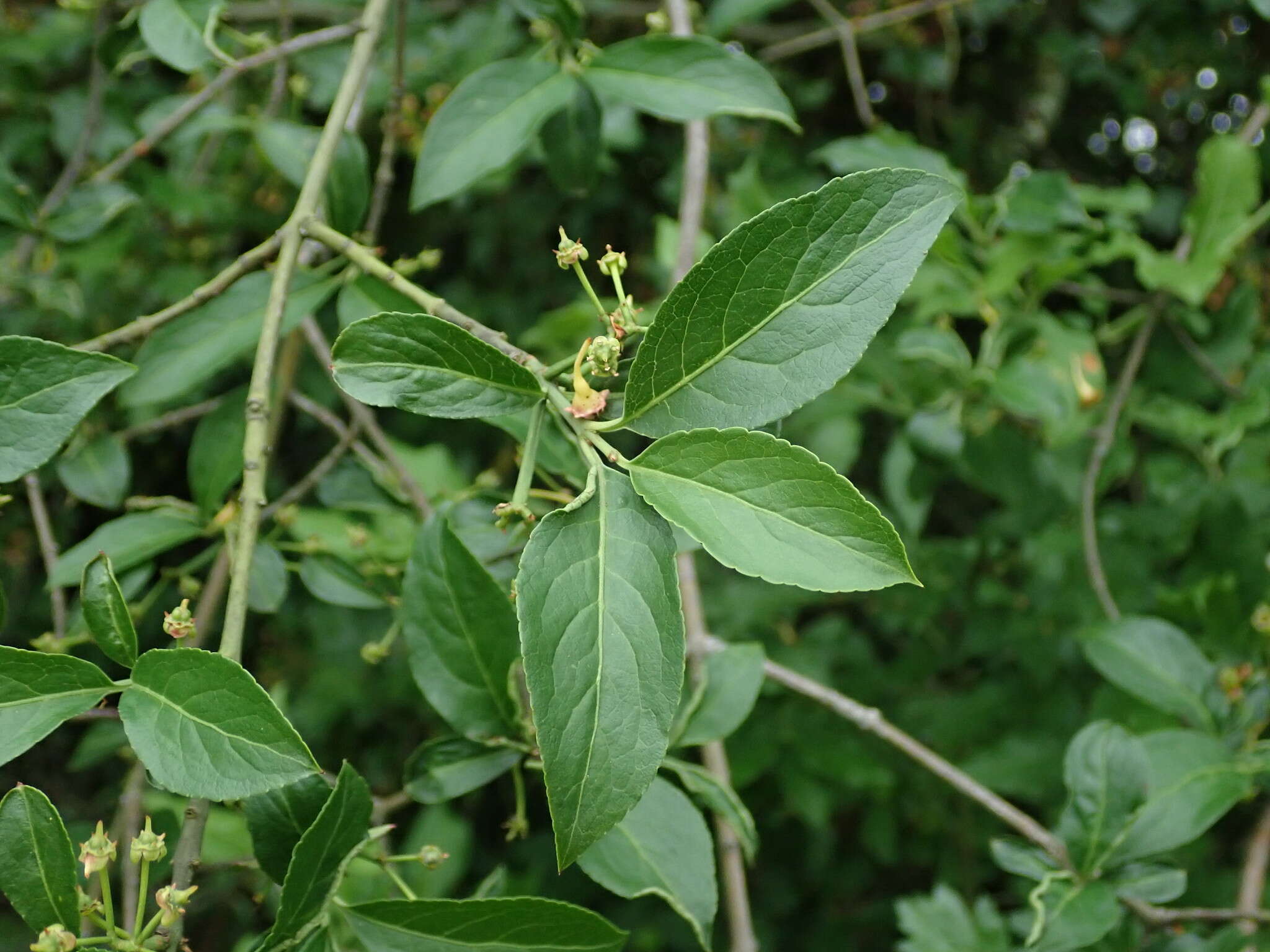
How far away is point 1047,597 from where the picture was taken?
1.70 metres

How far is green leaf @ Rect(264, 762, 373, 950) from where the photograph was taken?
1.95ft

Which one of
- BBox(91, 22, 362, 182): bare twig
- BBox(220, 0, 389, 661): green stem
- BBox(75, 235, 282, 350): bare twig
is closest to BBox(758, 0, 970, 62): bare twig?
BBox(91, 22, 362, 182): bare twig

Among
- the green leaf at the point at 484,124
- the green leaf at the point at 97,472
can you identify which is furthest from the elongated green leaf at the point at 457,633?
the green leaf at the point at 97,472

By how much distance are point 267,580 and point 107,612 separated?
1.00ft

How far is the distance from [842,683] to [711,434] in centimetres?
144

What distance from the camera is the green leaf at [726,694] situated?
2.89ft

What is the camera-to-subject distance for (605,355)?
0.59 m

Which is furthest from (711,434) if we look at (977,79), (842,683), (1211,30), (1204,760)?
(977,79)

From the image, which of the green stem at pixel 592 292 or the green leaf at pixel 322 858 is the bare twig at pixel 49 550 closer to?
the green leaf at pixel 322 858

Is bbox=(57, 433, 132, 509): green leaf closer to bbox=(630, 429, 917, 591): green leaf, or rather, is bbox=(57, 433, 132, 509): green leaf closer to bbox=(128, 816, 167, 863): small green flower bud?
bbox=(128, 816, 167, 863): small green flower bud

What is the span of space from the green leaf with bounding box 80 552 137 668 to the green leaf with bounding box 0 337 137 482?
0.09m

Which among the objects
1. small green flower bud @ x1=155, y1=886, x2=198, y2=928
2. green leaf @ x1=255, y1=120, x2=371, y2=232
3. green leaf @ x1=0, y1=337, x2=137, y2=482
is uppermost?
green leaf @ x1=255, y1=120, x2=371, y2=232

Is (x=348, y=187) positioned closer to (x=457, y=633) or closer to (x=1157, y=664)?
(x=457, y=633)

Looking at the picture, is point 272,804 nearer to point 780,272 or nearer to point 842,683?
point 780,272
